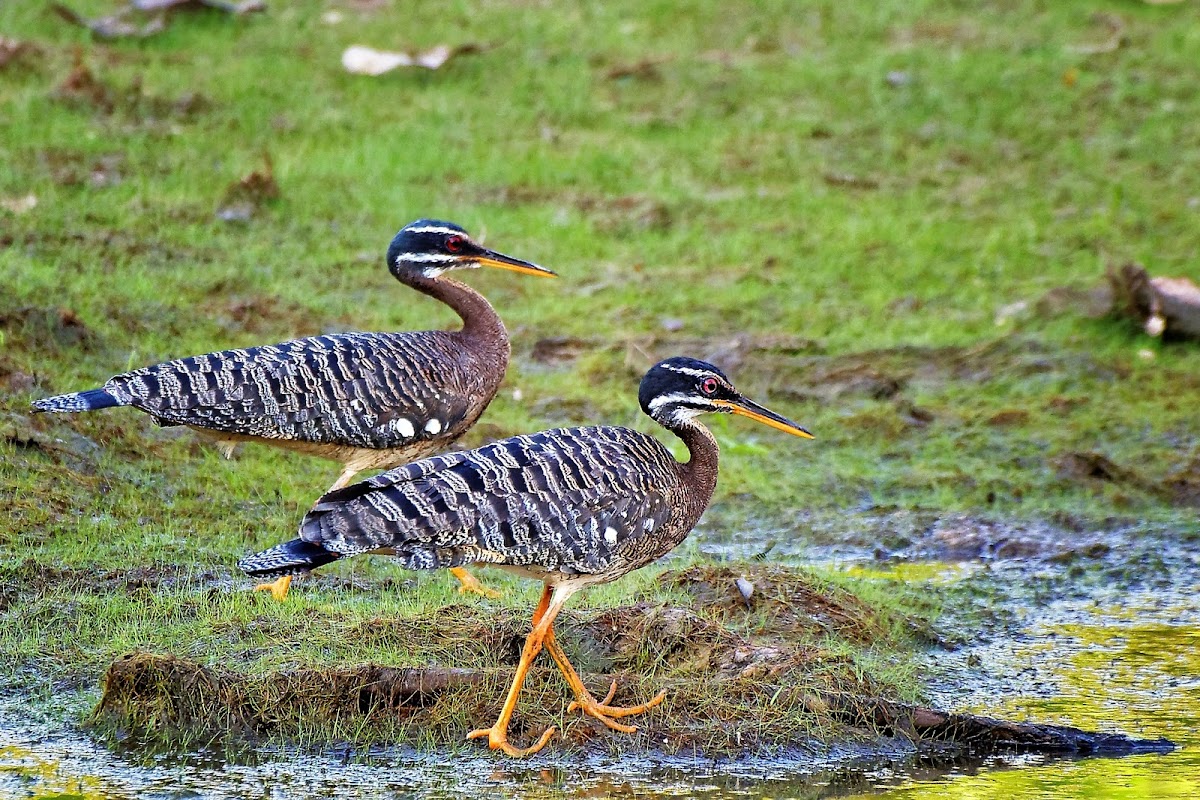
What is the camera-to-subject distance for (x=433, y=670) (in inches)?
270

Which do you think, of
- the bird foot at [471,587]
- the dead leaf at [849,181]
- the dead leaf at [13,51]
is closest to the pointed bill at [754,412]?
the bird foot at [471,587]

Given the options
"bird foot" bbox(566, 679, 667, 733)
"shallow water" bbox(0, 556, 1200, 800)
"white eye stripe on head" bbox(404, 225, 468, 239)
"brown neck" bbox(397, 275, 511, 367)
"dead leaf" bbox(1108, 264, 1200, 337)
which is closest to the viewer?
"shallow water" bbox(0, 556, 1200, 800)

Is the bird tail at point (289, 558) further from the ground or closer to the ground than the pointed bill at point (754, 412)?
closer to the ground

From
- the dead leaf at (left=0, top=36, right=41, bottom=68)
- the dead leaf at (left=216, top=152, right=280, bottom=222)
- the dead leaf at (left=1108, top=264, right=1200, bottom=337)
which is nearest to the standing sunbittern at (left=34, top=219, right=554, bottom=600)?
the dead leaf at (left=216, top=152, right=280, bottom=222)

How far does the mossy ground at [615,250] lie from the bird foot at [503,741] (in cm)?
55

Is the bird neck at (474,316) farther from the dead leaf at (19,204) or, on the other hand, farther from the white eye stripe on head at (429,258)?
the dead leaf at (19,204)

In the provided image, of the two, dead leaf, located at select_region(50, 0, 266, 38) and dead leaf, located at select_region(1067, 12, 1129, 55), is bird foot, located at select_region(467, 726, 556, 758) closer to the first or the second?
dead leaf, located at select_region(50, 0, 266, 38)

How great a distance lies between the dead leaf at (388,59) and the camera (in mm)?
15109

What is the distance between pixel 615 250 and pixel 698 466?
570 centimetres

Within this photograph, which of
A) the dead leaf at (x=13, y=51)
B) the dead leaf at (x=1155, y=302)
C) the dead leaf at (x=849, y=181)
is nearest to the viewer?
the dead leaf at (x=1155, y=302)

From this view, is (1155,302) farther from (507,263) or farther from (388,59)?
(388,59)

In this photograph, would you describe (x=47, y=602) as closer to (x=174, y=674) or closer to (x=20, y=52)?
(x=174, y=674)

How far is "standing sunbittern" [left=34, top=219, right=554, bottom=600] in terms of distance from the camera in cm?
809

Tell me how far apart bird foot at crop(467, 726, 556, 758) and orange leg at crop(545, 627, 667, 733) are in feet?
0.62
